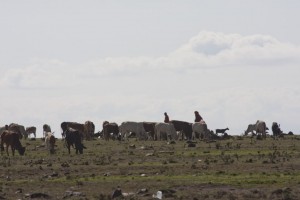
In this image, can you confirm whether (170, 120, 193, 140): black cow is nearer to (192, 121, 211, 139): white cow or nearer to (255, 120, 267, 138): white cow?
(192, 121, 211, 139): white cow

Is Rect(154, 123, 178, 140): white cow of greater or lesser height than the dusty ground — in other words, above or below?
above

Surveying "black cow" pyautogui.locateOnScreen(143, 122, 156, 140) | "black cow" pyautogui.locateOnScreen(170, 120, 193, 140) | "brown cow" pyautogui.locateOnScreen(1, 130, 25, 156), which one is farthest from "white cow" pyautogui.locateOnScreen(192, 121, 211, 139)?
"brown cow" pyautogui.locateOnScreen(1, 130, 25, 156)

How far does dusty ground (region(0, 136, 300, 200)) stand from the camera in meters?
28.3

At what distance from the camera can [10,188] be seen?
30922 mm

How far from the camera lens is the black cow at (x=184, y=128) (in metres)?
72.1

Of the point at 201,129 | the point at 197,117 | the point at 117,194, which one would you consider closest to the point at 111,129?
the point at 197,117

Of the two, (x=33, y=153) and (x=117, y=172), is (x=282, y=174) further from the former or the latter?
(x=33, y=153)

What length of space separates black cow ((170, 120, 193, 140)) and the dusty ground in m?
23.2

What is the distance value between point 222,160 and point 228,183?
9647mm

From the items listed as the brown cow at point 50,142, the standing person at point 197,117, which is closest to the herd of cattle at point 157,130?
the standing person at point 197,117

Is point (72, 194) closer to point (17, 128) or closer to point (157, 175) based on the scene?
point (157, 175)

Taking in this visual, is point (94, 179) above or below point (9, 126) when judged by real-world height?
below

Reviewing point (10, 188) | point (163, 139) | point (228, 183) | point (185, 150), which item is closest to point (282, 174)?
point (228, 183)

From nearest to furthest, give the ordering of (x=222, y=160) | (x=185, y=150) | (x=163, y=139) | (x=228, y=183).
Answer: (x=228, y=183) < (x=222, y=160) < (x=185, y=150) < (x=163, y=139)
